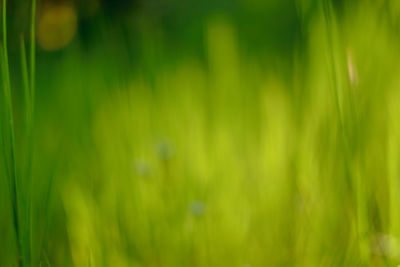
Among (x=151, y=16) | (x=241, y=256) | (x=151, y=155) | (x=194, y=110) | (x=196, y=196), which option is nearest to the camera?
(x=241, y=256)

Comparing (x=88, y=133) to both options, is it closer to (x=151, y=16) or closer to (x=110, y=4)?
(x=151, y=16)

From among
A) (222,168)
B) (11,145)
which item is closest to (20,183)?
(11,145)

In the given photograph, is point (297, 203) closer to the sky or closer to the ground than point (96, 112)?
closer to the ground

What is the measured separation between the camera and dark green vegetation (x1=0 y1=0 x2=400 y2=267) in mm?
563

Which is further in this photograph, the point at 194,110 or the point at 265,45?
the point at 265,45

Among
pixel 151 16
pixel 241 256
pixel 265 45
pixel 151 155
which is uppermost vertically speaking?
pixel 151 16

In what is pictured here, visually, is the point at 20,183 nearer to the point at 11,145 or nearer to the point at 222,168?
the point at 11,145

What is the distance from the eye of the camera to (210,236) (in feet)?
2.50

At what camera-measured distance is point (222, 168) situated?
2.91 ft

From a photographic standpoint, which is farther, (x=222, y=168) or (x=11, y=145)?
(x=222, y=168)

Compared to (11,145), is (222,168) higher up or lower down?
lower down

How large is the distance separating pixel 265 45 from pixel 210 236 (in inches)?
48.3

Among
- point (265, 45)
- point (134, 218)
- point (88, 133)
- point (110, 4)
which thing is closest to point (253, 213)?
point (134, 218)

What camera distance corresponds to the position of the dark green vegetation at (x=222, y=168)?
56cm
